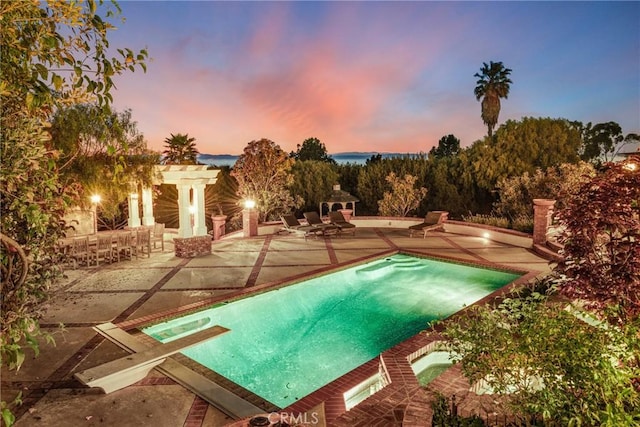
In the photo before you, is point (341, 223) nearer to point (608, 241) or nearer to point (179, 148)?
point (608, 241)

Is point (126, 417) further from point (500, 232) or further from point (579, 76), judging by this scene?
point (579, 76)

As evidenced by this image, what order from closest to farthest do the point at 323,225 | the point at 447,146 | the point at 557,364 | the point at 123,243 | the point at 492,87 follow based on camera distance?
the point at 557,364
the point at 123,243
the point at 323,225
the point at 492,87
the point at 447,146

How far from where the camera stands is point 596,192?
148 inches

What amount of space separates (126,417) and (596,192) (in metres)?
5.24

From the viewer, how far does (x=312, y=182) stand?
2594cm

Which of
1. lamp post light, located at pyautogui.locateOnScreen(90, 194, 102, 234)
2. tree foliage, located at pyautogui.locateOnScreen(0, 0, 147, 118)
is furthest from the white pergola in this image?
tree foliage, located at pyautogui.locateOnScreen(0, 0, 147, 118)

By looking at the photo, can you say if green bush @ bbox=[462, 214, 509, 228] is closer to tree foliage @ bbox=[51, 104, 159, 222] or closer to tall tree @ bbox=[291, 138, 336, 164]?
tree foliage @ bbox=[51, 104, 159, 222]

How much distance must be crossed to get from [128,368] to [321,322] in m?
4.03

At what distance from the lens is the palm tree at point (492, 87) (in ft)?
114

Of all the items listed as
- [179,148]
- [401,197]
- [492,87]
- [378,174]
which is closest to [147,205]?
[401,197]

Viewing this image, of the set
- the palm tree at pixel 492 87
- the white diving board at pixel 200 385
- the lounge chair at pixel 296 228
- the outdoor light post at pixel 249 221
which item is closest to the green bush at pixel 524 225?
the lounge chair at pixel 296 228

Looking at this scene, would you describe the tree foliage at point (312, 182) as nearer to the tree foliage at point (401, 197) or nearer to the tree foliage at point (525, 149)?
the tree foliage at point (401, 197)

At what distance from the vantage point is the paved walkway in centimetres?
417

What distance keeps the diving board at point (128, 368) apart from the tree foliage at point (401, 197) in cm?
Answer: 1612
